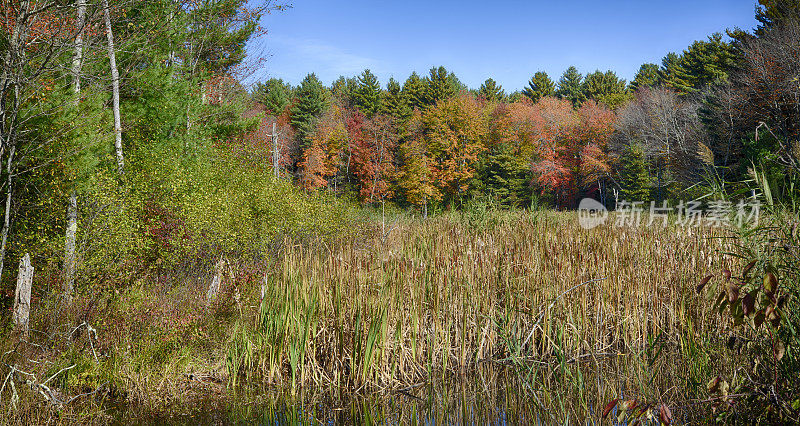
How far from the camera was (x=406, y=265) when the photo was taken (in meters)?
4.93

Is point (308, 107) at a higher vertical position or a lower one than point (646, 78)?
lower

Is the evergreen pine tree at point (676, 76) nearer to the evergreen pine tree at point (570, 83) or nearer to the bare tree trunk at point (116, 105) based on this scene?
the evergreen pine tree at point (570, 83)

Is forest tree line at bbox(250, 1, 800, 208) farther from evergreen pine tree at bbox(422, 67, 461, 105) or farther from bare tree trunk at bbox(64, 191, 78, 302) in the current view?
bare tree trunk at bbox(64, 191, 78, 302)

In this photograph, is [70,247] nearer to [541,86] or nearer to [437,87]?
[437,87]

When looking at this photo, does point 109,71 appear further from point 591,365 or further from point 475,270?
point 591,365

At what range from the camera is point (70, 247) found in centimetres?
655

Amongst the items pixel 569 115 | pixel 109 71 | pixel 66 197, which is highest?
pixel 569 115

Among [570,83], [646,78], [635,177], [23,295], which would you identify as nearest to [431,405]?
[23,295]

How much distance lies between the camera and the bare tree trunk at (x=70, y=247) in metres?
5.87

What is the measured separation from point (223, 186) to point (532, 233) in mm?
6408

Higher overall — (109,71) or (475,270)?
(109,71)

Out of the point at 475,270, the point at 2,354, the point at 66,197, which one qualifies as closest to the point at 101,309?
the point at 2,354
